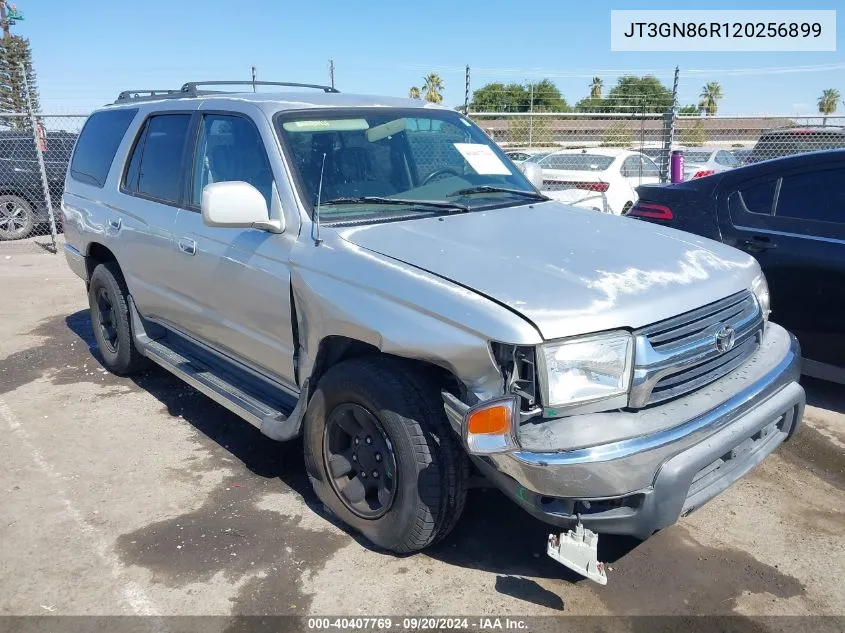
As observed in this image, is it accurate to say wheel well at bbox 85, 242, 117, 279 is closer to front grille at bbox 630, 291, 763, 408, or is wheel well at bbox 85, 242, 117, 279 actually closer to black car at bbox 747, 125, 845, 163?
front grille at bbox 630, 291, 763, 408

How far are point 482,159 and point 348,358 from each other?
159cm

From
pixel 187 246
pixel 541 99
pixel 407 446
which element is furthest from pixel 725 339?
pixel 541 99

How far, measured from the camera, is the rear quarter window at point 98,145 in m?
4.95

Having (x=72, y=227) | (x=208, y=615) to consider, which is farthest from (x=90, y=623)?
(x=72, y=227)

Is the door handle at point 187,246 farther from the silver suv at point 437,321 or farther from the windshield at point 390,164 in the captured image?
the windshield at point 390,164

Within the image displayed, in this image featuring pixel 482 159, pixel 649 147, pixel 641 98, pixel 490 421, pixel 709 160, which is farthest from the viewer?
pixel 709 160

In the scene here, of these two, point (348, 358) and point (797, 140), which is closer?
point (348, 358)

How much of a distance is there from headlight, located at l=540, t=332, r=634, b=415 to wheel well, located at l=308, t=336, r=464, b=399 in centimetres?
45

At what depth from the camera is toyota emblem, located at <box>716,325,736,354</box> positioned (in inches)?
110

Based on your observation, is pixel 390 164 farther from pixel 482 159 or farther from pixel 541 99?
pixel 541 99

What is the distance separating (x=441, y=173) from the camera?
3812 millimetres

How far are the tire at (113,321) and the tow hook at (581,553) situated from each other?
3637 millimetres

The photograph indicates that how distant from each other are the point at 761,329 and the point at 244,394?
263 centimetres

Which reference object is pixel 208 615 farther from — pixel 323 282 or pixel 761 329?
pixel 761 329
